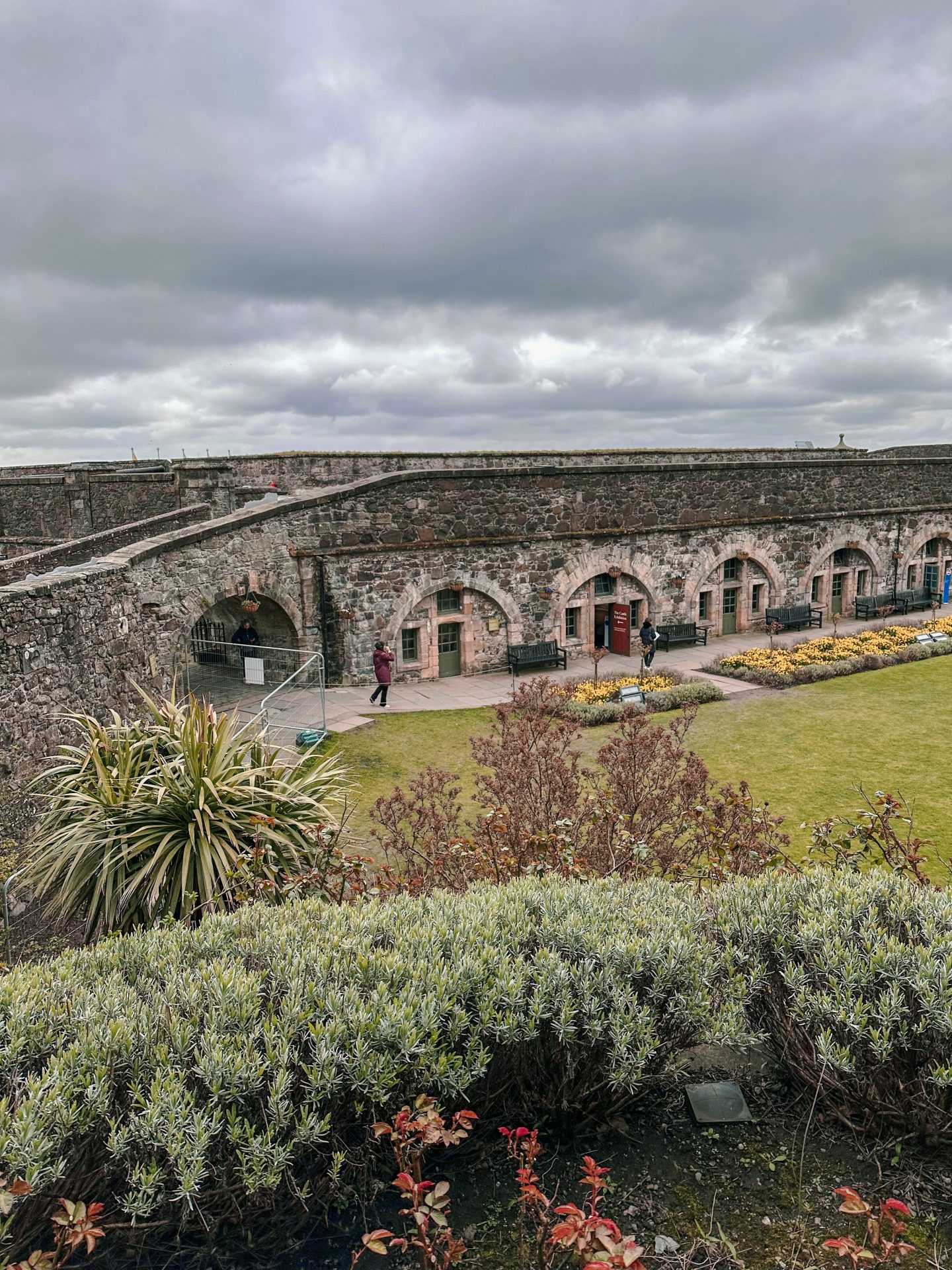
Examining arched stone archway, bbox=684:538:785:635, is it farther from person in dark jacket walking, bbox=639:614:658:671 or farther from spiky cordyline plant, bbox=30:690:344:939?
spiky cordyline plant, bbox=30:690:344:939

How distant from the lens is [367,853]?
892cm

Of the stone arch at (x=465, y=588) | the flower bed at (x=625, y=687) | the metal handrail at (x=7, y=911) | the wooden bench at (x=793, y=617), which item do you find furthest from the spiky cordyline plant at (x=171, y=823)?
the wooden bench at (x=793, y=617)

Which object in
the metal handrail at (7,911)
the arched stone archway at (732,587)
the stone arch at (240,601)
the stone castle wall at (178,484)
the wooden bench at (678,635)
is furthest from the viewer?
the arched stone archway at (732,587)

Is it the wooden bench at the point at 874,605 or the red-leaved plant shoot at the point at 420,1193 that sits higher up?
the red-leaved plant shoot at the point at 420,1193

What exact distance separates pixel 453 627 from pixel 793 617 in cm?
1176

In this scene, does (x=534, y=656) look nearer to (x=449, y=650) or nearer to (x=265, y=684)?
(x=449, y=650)

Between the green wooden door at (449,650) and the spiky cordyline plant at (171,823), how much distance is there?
10581mm

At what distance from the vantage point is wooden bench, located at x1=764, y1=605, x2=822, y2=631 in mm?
24562

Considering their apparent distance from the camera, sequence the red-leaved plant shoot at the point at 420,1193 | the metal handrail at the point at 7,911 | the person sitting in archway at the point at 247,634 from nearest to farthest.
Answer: the red-leaved plant shoot at the point at 420,1193, the metal handrail at the point at 7,911, the person sitting in archway at the point at 247,634

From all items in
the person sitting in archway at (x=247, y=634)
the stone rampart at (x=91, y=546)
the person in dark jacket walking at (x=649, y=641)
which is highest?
the stone rampart at (x=91, y=546)

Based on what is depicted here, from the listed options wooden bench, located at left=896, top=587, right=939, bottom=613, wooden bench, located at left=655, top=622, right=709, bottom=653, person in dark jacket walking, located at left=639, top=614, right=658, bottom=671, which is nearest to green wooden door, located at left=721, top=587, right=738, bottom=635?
wooden bench, located at left=655, top=622, right=709, bottom=653

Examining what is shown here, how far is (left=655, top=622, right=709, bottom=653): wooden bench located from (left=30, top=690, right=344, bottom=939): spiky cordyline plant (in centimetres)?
1525

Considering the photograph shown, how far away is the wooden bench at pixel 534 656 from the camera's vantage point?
19.6m

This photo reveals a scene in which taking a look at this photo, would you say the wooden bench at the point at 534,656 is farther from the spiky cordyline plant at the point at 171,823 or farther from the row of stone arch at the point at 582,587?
the spiky cordyline plant at the point at 171,823
